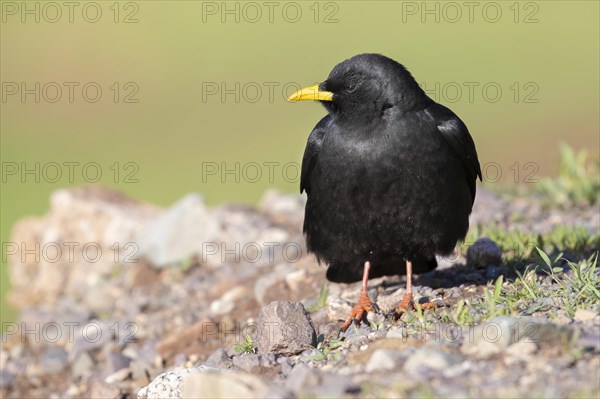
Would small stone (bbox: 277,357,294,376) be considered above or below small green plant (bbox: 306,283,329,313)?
above

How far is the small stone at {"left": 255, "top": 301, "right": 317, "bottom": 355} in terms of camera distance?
5.82 m

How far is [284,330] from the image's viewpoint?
19.1ft

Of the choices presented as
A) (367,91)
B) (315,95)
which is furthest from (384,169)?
(315,95)

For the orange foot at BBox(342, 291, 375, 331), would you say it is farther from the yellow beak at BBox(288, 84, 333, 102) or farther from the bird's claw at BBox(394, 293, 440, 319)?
the yellow beak at BBox(288, 84, 333, 102)

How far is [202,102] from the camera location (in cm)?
2527

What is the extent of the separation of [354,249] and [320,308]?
81 centimetres

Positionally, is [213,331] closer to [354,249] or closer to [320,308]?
[320,308]

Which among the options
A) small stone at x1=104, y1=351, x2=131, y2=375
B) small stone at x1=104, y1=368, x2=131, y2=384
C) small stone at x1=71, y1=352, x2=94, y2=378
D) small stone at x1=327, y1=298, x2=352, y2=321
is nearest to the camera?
small stone at x1=327, y1=298, x2=352, y2=321

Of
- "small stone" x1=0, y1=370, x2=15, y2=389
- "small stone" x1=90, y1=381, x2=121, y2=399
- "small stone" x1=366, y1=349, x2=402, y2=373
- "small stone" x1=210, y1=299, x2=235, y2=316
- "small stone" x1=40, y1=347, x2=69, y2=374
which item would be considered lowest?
"small stone" x1=0, y1=370, x2=15, y2=389

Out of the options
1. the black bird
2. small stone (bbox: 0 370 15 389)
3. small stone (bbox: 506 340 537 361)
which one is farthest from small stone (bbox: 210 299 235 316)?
small stone (bbox: 506 340 537 361)

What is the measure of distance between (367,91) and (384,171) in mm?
573

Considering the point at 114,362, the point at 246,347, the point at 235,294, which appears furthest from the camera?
the point at 235,294

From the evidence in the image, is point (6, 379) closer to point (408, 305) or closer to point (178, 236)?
point (178, 236)

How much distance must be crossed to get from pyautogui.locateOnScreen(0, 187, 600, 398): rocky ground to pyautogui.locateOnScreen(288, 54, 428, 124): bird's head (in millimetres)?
1291
